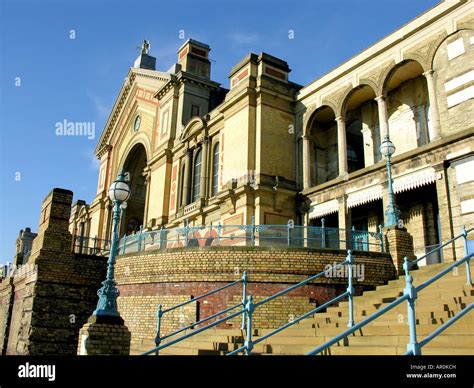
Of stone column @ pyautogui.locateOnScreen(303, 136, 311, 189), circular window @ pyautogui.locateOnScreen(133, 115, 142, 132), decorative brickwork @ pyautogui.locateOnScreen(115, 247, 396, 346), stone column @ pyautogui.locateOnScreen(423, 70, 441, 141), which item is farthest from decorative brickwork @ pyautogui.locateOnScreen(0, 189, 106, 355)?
circular window @ pyautogui.locateOnScreen(133, 115, 142, 132)

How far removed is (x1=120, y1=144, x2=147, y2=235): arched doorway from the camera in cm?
4066

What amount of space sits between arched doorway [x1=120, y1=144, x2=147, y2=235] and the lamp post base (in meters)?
31.3

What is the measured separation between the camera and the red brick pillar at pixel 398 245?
14.6m

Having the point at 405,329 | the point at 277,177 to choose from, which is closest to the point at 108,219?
the point at 277,177

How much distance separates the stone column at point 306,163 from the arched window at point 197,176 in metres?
7.36

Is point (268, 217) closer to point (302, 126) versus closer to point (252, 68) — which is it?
point (302, 126)

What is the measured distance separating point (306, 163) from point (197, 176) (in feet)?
26.5

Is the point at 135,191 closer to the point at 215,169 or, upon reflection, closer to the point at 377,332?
the point at 215,169

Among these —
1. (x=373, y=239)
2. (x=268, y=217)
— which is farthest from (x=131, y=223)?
(x=373, y=239)

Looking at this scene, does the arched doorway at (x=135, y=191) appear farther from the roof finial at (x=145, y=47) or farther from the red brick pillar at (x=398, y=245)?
the red brick pillar at (x=398, y=245)

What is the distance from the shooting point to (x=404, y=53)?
20.8 meters

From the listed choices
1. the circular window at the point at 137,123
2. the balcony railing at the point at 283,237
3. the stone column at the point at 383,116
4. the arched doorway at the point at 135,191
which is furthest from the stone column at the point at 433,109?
the arched doorway at the point at 135,191

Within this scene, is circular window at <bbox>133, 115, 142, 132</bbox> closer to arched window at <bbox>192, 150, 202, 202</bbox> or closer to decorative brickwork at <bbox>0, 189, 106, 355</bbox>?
arched window at <bbox>192, 150, 202, 202</bbox>

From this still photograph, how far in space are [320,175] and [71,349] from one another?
51.5 ft
